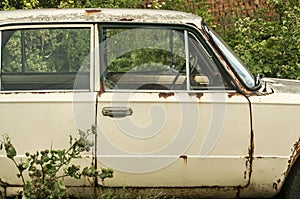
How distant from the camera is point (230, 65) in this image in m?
4.41

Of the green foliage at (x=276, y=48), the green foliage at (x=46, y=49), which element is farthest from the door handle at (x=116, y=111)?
the green foliage at (x=276, y=48)

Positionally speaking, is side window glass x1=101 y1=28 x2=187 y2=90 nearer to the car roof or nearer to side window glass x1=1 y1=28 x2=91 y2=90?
the car roof

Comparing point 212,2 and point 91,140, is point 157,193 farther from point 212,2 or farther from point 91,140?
point 212,2

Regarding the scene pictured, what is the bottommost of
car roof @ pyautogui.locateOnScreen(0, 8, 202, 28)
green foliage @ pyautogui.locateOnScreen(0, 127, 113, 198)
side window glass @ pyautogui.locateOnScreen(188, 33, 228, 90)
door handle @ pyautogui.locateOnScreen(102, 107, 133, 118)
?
green foliage @ pyautogui.locateOnScreen(0, 127, 113, 198)

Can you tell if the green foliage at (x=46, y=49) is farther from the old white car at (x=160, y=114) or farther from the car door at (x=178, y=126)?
the car door at (x=178, y=126)

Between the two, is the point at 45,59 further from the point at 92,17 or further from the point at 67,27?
the point at 92,17

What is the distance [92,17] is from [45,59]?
66cm

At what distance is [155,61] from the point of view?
4.95 metres

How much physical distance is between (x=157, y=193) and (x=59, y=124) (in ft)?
2.94

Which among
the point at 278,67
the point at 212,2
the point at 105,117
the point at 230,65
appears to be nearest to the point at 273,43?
the point at 278,67

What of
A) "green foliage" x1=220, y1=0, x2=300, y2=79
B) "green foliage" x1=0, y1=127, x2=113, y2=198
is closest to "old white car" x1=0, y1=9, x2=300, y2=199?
"green foliage" x1=0, y1=127, x2=113, y2=198

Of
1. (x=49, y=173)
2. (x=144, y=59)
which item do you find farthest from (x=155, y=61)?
(x=49, y=173)

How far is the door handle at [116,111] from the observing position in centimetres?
428

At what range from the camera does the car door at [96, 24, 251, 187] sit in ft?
14.1
